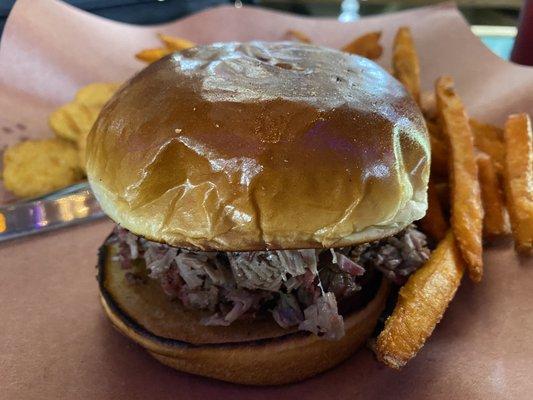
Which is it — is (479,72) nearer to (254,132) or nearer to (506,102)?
(506,102)

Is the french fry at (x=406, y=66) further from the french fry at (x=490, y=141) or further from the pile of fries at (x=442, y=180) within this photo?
the french fry at (x=490, y=141)

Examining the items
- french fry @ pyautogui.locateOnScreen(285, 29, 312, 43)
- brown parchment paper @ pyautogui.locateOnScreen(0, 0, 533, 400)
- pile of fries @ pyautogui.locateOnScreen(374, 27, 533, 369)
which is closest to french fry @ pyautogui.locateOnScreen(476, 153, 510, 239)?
pile of fries @ pyautogui.locateOnScreen(374, 27, 533, 369)

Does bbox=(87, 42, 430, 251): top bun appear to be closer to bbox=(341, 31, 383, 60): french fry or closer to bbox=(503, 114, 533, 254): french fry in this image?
bbox=(503, 114, 533, 254): french fry

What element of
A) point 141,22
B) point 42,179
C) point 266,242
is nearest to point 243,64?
point 266,242

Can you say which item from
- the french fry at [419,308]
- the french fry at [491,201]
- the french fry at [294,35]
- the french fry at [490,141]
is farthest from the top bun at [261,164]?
the french fry at [294,35]

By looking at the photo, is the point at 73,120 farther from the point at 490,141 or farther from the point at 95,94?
the point at 490,141
